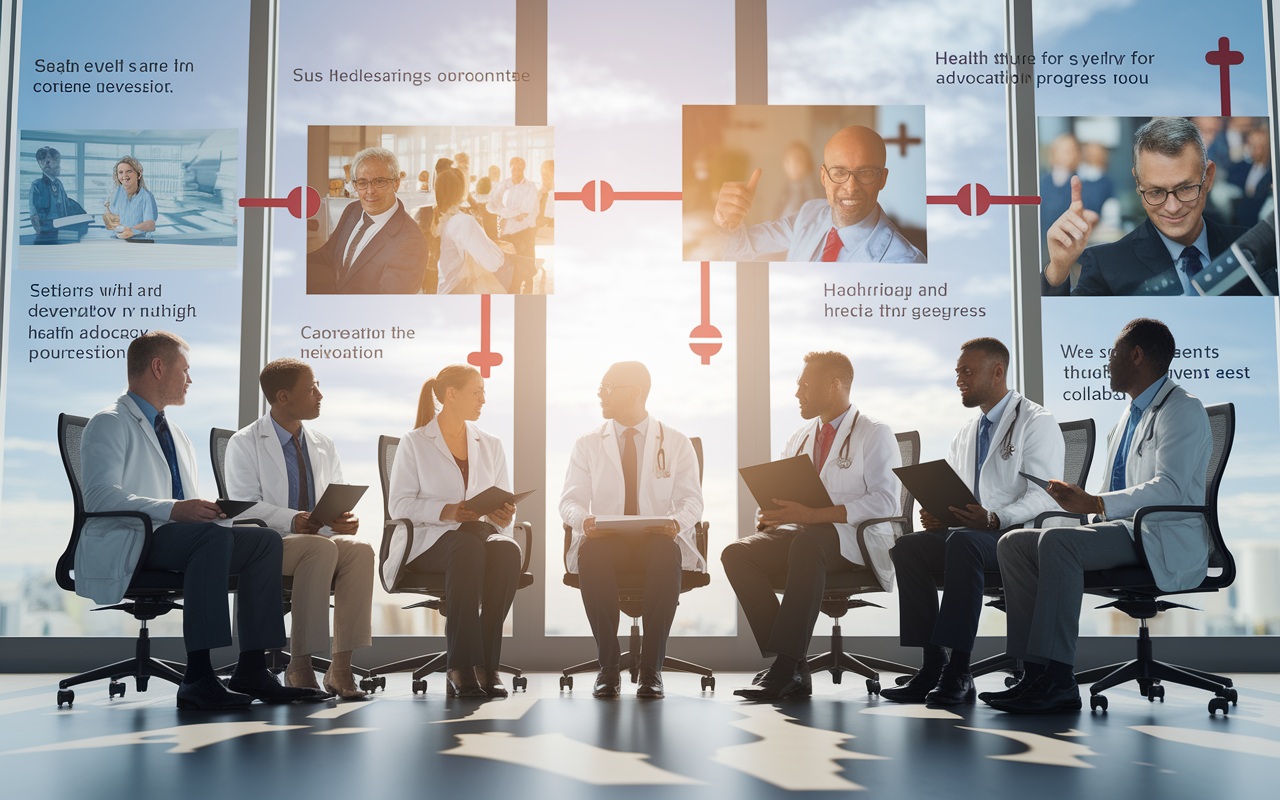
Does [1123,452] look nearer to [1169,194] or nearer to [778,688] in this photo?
[778,688]

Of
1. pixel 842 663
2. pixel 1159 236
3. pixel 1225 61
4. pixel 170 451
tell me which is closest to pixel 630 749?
pixel 842 663

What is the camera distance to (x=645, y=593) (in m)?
3.79

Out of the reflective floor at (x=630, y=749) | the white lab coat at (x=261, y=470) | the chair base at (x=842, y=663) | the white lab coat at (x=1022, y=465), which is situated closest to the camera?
the reflective floor at (x=630, y=749)

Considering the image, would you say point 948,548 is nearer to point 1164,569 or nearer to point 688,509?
point 1164,569

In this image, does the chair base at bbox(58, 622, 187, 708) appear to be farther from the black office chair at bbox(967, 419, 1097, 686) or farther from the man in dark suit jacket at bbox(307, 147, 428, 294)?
the black office chair at bbox(967, 419, 1097, 686)

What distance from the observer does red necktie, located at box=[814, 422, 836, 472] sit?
4168 mm

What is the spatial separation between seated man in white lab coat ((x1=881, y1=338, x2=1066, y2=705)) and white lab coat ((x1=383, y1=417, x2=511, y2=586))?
1.71 metres

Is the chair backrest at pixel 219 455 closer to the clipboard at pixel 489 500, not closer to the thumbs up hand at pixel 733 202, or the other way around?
the clipboard at pixel 489 500

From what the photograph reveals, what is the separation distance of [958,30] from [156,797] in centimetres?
514

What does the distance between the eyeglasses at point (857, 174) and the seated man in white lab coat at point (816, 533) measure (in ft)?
4.65

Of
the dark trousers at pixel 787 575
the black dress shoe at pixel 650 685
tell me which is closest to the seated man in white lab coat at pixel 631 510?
the black dress shoe at pixel 650 685

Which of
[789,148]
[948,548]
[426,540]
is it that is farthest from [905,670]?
[789,148]

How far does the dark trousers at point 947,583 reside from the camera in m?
3.46

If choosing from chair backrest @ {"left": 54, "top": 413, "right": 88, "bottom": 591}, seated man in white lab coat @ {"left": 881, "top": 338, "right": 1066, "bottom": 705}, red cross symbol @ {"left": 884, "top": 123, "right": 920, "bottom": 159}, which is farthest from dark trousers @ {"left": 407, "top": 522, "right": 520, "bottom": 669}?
red cross symbol @ {"left": 884, "top": 123, "right": 920, "bottom": 159}
